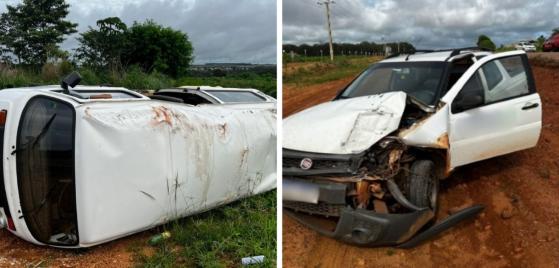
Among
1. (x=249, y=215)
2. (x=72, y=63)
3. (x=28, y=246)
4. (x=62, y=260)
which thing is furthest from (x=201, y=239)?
(x=72, y=63)

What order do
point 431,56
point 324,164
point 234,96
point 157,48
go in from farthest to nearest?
point 157,48, point 234,96, point 431,56, point 324,164

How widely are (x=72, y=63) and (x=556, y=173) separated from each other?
7.53 metres

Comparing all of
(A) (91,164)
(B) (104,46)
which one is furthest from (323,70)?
(B) (104,46)

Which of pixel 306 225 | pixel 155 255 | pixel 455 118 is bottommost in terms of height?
pixel 155 255

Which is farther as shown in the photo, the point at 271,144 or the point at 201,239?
the point at 271,144

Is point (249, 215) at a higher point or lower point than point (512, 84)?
lower

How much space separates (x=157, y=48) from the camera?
9750 mm

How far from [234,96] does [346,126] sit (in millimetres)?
1945

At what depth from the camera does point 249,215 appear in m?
4.00

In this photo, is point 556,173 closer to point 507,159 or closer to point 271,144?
point 507,159

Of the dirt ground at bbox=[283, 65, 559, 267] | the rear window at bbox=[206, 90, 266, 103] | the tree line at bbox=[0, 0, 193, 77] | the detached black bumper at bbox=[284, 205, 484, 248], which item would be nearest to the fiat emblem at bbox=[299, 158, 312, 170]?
the detached black bumper at bbox=[284, 205, 484, 248]

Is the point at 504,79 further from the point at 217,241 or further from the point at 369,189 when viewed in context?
the point at 217,241

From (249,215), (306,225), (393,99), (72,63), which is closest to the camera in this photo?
(306,225)

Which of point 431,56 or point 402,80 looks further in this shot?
point 431,56
